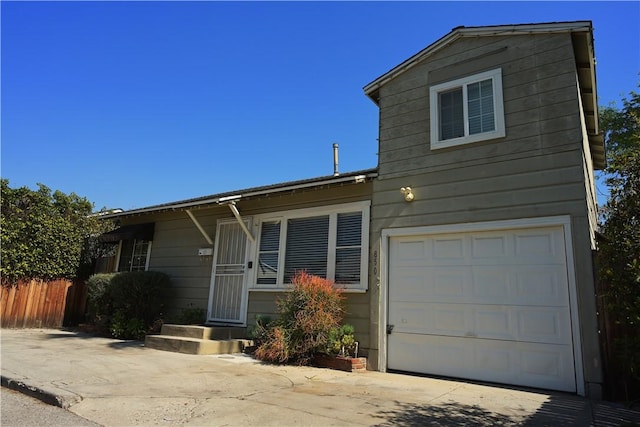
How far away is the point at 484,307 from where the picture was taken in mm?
6504

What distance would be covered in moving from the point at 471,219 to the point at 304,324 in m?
3.29

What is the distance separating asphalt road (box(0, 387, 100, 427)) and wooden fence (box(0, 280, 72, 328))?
302 inches

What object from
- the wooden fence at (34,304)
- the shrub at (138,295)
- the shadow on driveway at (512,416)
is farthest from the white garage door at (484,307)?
the wooden fence at (34,304)

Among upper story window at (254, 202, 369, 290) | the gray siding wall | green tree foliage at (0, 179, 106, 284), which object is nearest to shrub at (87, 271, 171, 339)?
green tree foliage at (0, 179, 106, 284)

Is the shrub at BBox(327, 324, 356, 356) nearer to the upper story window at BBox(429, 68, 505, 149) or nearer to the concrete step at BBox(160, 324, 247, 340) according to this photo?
the concrete step at BBox(160, 324, 247, 340)

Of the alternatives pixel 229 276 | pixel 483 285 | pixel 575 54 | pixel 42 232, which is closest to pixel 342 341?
pixel 483 285

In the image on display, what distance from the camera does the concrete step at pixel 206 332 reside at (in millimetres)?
8711

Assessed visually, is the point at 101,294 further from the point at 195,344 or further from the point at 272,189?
the point at 272,189

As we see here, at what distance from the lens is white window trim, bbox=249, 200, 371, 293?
26.2 feet

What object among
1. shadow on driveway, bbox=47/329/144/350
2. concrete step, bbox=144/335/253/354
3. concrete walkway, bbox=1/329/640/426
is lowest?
concrete walkway, bbox=1/329/640/426

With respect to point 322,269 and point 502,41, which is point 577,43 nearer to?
point 502,41

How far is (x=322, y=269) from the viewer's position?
8.62 meters

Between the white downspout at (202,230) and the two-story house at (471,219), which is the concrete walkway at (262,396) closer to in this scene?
the two-story house at (471,219)

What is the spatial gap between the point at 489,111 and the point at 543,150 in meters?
1.19
